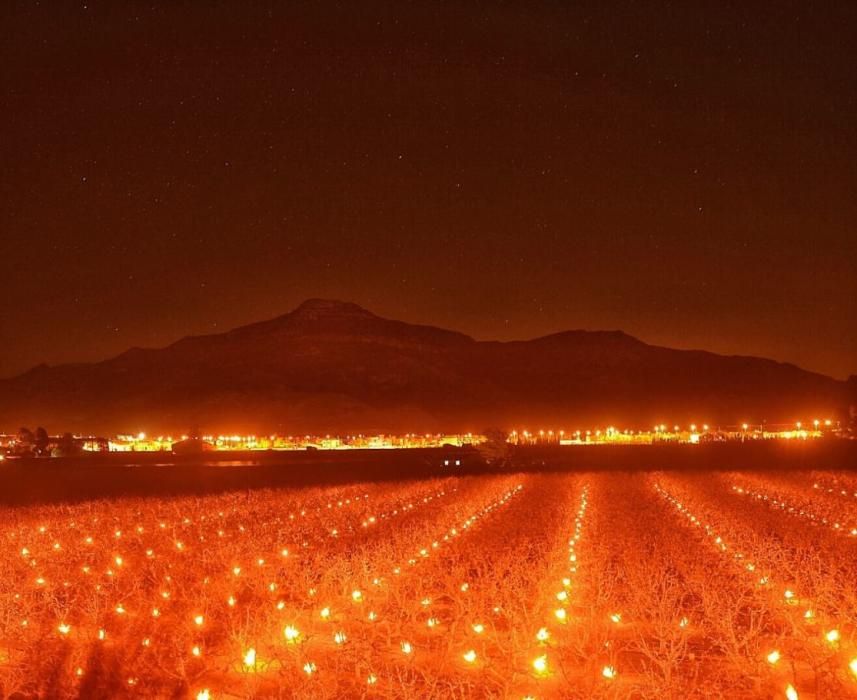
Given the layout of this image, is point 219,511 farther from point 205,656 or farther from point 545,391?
point 545,391

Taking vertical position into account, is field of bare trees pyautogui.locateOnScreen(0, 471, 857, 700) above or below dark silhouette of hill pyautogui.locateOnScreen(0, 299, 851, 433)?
below

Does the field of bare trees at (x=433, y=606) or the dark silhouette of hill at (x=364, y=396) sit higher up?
the dark silhouette of hill at (x=364, y=396)

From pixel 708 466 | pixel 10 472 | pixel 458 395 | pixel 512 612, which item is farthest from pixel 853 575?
pixel 458 395

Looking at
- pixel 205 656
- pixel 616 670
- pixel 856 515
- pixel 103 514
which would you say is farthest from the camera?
Answer: pixel 103 514

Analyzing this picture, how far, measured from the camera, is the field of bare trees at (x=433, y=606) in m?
8.72

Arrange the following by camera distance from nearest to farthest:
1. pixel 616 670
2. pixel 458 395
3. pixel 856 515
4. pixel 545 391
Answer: pixel 616 670 → pixel 856 515 → pixel 458 395 → pixel 545 391

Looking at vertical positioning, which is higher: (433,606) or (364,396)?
(364,396)

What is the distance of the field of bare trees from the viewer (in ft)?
28.6

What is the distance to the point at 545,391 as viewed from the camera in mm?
191500

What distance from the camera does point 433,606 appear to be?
38.5 ft

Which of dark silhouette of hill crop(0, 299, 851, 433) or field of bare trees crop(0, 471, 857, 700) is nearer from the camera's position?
field of bare trees crop(0, 471, 857, 700)

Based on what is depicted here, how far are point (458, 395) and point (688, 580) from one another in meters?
160

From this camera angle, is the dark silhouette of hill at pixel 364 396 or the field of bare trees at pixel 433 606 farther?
the dark silhouette of hill at pixel 364 396

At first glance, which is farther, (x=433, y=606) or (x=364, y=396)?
(x=364, y=396)
